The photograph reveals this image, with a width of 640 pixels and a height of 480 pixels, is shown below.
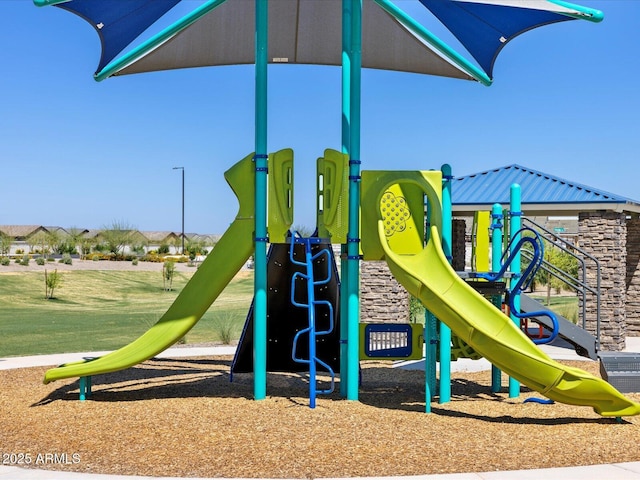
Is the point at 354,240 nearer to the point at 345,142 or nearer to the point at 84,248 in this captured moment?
the point at 345,142

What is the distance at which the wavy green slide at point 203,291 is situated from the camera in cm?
885

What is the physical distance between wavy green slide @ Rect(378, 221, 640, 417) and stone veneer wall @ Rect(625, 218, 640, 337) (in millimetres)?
11660

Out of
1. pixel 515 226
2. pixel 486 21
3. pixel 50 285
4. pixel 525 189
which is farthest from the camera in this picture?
pixel 50 285

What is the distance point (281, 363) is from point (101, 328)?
12927 millimetres

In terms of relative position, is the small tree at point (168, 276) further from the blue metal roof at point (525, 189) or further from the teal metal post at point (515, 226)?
the teal metal post at point (515, 226)

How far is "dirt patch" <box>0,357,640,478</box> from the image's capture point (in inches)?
248

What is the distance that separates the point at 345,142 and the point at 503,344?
122 inches

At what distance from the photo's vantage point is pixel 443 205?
9211 millimetres

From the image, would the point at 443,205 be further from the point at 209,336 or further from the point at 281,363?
the point at 209,336

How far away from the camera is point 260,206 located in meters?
8.78

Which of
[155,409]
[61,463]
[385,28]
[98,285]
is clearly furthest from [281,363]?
[98,285]

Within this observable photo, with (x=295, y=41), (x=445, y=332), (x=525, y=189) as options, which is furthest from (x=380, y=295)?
(x=445, y=332)

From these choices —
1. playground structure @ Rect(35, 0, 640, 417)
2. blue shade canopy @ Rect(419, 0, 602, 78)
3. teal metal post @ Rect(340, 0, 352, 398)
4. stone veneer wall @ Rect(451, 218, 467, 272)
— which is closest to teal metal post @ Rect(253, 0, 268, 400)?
playground structure @ Rect(35, 0, 640, 417)

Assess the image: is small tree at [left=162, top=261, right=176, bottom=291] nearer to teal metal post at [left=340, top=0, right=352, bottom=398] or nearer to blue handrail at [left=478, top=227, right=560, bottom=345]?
teal metal post at [left=340, top=0, right=352, bottom=398]
